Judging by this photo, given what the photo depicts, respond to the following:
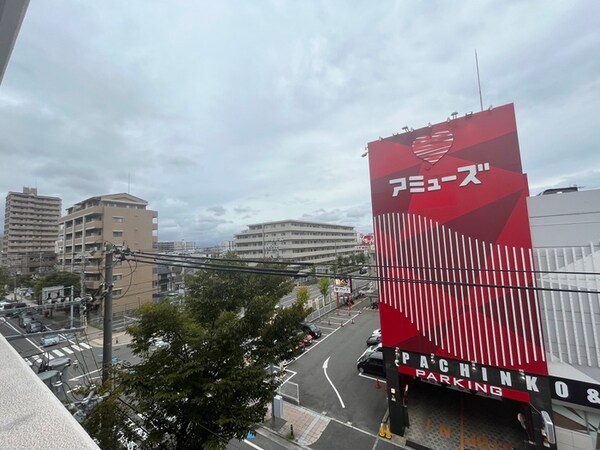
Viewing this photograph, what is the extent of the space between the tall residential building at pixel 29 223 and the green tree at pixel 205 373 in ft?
232

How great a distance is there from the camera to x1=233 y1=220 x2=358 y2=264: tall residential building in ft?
181

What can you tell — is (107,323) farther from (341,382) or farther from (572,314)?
(572,314)

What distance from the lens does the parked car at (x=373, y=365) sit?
14305 millimetres

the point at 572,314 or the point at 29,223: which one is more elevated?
the point at 29,223

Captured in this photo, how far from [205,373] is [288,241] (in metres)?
48.1

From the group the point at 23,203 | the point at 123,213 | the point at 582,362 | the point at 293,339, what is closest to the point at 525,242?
the point at 582,362

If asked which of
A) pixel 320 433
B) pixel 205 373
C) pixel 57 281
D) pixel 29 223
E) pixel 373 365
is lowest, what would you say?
pixel 320 433

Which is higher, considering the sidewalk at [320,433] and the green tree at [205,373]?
the green tree at [205,373]

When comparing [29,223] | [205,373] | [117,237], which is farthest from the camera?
[29,223]

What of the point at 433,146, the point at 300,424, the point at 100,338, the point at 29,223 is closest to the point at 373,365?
the point at 300,424

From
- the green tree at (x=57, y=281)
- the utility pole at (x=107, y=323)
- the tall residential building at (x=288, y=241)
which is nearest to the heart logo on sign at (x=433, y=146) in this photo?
the utility pole at (x=107, y=323)

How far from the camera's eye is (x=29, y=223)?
62812 millimetres

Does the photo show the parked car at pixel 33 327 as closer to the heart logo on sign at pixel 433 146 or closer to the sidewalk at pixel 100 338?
the sidewalk at pixel 100 338

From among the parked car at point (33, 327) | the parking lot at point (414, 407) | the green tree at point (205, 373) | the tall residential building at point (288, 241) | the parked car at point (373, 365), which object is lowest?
the parking lot at point (414, 407)
